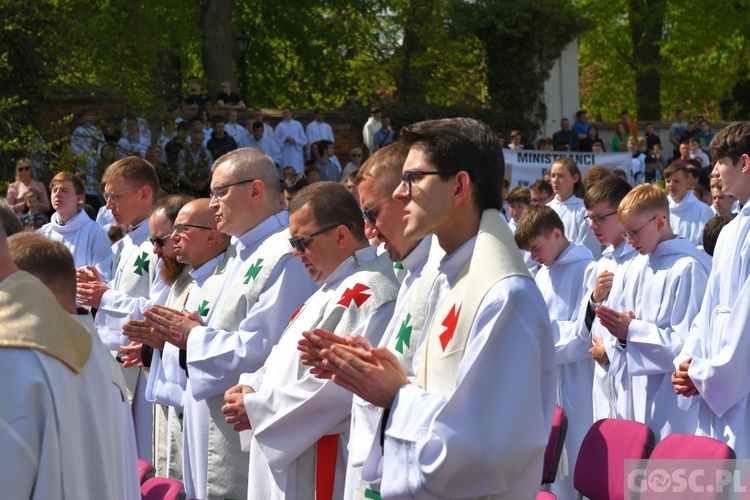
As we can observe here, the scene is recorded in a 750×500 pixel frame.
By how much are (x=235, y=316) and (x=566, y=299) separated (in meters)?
3.17

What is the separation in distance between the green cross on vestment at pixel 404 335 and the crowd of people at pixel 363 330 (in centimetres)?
1

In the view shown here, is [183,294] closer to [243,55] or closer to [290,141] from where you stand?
[290,141]

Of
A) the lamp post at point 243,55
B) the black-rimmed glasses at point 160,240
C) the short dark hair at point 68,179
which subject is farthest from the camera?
the lamp post at point 243,55

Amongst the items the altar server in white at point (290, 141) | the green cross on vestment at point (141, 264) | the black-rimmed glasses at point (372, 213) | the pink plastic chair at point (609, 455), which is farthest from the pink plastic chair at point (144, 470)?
the altar server in white at point (290, 141)

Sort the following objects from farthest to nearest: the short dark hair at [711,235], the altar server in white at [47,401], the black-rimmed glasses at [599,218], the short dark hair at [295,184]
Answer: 1. the short dark hair at [295,184]
2. the black-rimmed glasses at [599,218]
3. the short dark hair at [711,235]
4. the altar server in white at [47,401]

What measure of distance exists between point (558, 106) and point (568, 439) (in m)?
22.9

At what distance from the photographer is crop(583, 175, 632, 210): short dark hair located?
800 cm

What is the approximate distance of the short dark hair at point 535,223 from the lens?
8.37m

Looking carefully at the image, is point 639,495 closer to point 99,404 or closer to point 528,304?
point 528,304

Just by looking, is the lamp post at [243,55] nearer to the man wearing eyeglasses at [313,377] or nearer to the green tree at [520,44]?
the green tree at [520,44]

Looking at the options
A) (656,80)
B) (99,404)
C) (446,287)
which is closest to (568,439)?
(446,287)

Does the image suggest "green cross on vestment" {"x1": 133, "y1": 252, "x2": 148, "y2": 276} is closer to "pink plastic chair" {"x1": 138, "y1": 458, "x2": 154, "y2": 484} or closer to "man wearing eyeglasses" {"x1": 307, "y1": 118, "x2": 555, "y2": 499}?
"pink plastic chair" {"x1": 138, "y1": 458, "x2": 154, "y2": 484}

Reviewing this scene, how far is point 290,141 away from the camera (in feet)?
76.3

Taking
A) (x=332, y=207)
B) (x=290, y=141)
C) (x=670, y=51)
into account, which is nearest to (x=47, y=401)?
(x=332, y=207)
